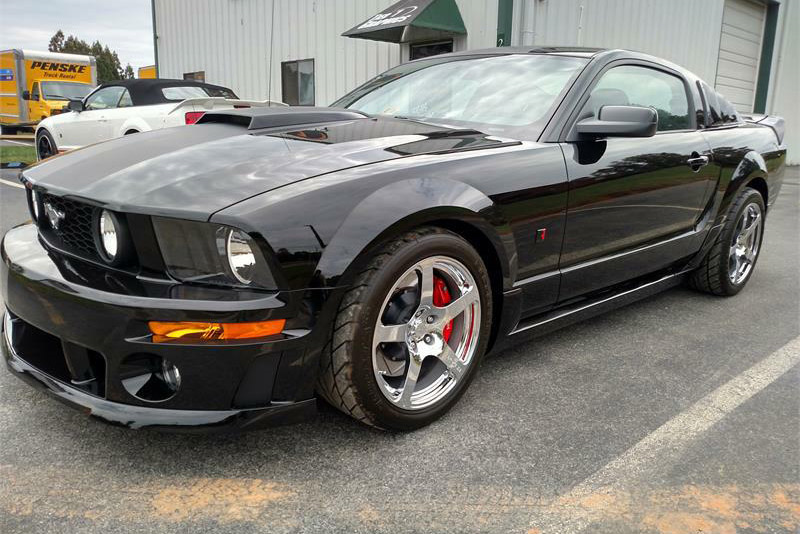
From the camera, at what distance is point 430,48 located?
1109 cm

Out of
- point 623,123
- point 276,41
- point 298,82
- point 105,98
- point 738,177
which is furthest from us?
point 276,41

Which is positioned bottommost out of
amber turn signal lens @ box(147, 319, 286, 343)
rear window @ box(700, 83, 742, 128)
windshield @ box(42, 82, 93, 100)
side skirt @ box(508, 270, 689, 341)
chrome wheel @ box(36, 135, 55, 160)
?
side skirt @ box(508, 270, 689, 341)

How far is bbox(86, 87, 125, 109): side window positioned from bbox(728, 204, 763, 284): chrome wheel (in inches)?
291

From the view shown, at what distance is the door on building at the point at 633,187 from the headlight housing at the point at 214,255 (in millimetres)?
1371

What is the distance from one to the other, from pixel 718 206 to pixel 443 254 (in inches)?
90.5

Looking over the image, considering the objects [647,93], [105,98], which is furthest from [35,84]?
[647,93]

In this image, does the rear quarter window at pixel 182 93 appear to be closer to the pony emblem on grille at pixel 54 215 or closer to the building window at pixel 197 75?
the pony emblem on grille at pixel 54 215

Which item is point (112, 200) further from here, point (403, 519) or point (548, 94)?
point (548, 94)

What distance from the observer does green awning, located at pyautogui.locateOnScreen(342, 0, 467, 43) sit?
957 centimetres

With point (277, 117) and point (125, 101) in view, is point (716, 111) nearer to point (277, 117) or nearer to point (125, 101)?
point (277, 117)

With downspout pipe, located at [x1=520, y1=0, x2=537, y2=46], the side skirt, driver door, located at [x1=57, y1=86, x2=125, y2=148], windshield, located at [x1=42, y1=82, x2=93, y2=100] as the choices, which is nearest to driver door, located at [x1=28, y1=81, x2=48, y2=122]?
windshield, located at [x1=42, y1=82, x2=93, y2=100]

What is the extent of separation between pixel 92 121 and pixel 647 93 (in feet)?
24.1

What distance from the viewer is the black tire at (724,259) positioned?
3764 millimetres

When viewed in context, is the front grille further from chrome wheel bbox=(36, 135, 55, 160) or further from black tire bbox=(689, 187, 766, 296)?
chrome wheel bbox=(36, 135, 55, 160)
